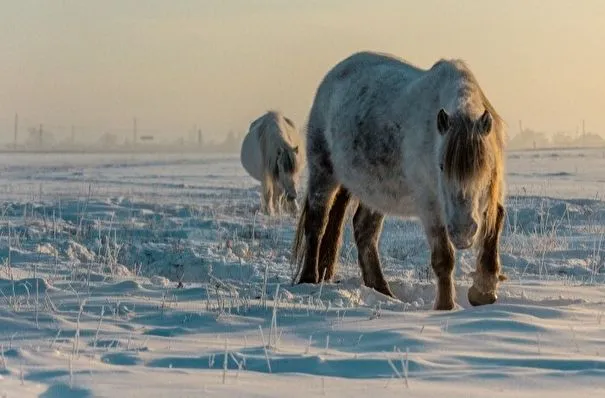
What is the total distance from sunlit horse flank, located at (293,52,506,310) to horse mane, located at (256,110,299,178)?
7.80 meters

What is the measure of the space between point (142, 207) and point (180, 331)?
1068 cm

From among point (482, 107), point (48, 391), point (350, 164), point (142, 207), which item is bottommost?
point (142, 207)

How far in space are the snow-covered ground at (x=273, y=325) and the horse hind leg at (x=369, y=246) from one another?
0.16m

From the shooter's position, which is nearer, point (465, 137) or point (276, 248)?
point (465, 137)

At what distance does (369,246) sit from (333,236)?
1.53ft

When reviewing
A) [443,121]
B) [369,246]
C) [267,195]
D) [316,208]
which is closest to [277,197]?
[267,195]

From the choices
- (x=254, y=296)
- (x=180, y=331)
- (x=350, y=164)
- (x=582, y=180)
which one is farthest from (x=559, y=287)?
(x=582, y=180)

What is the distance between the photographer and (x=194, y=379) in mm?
3461

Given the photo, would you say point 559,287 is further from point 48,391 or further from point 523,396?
point 48,391

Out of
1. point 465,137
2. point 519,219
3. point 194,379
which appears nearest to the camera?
point 194,379

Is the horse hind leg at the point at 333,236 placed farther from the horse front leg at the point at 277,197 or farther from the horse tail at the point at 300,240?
the horse front leg at the point at 277,197

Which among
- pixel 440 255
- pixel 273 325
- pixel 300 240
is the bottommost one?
pixel 300 240

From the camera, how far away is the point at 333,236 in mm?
8328

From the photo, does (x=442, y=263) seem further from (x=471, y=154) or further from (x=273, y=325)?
(x=273, y=325)
